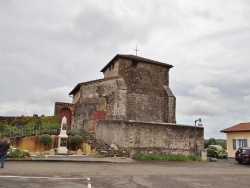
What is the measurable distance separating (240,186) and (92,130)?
1724 centimetres

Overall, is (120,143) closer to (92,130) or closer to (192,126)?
(92,130)

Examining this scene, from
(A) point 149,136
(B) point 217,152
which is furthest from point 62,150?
(B) point 217,152

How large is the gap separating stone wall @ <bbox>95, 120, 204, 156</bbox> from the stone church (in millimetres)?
86

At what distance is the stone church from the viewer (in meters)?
23.0

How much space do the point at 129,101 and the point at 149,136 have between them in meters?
9.00

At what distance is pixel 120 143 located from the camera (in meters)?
20.1

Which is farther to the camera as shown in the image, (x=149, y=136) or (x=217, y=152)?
(x=217, y=152)

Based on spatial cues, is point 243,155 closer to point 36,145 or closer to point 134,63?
point 134,63

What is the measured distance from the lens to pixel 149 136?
817 inches

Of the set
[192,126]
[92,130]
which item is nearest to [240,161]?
[192,126]

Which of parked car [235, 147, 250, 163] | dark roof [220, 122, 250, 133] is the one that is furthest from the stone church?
dark roof [220, 122, 250, 133]

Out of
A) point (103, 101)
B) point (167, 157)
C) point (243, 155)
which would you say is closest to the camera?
point (167, 157)

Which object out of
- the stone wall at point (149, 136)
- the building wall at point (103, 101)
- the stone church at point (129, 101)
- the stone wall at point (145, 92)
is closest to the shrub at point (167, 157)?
the stone wall at point (149, 136)

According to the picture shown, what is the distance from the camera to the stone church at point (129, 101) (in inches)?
907
